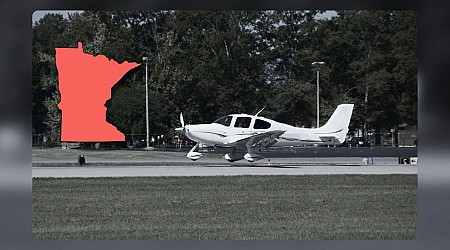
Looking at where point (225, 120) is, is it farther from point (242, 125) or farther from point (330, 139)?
point (330, 139)

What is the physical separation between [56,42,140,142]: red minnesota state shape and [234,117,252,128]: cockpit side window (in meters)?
15.1

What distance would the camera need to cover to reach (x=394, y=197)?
1504cm

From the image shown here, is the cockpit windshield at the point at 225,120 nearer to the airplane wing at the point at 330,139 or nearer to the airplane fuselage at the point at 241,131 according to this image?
the airplane fuselage at the point at 241,131

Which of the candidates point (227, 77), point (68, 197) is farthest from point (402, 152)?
point (68, 197)

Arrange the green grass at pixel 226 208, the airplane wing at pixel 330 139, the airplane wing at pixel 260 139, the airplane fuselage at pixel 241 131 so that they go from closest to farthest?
the green grass at pixel 226 208 → the airplane fuselage at pixel 241 131 → the airplane wing at pixel 260 139 → the airplane wing at pixel 330 139

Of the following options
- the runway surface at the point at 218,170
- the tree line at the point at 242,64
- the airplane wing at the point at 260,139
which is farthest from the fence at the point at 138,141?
the airplane wing at the point at 260,139

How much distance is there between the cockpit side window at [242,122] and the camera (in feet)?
79.9

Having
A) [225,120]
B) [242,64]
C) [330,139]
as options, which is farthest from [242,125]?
[242,64]

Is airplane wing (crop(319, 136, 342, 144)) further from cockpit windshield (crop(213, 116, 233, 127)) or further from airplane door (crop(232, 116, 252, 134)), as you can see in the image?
cockpit windshield (crop(213, 116, 233, 127))

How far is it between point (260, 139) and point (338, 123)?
214cm

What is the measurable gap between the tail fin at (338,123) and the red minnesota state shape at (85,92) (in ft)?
52.2

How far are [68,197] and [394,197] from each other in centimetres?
522
